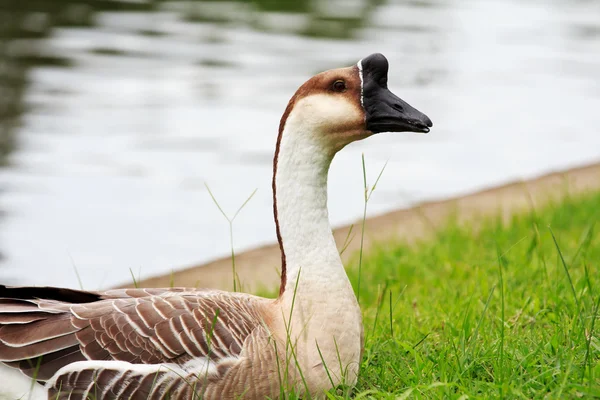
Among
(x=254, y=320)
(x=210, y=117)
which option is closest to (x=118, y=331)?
(x=254, y=320)

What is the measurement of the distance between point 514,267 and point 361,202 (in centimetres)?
392

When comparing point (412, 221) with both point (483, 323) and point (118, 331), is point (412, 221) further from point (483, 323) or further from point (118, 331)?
point (118, 331)

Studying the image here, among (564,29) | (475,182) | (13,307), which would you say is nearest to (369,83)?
(13,307)

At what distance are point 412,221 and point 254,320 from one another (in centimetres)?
528

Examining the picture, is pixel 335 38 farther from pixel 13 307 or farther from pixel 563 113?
pixel 13 307

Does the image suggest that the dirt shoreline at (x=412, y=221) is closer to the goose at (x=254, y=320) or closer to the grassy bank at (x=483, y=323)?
the grassy bank at (x=483, y=323)

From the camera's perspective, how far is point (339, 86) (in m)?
3.77

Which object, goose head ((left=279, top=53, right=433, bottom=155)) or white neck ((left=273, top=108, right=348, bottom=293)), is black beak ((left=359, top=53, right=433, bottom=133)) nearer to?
goose head ((left=279, top=53, right=433, bottom=155))

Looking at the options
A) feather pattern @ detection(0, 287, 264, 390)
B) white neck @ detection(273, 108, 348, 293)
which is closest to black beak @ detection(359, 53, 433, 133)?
white neck @ detection(273, 108, 348, 293)

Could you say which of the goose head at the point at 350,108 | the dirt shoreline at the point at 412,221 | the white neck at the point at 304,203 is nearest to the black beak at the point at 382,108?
the goose head at the point at 350,108

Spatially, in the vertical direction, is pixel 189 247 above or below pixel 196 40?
below

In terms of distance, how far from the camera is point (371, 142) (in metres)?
11.5

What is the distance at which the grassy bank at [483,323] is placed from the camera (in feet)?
11.3

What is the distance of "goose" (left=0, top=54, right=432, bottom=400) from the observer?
348 centimetres
